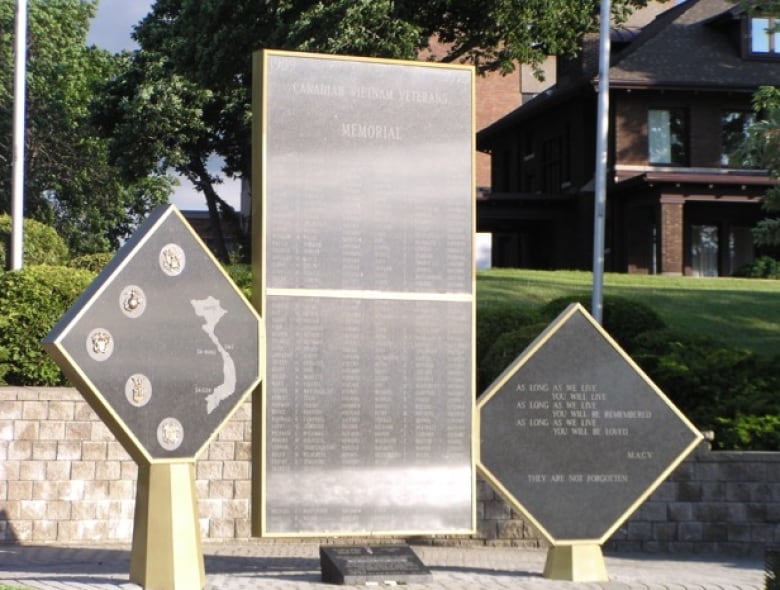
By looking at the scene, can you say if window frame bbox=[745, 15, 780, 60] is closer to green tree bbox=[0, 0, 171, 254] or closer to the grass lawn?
the grass lawn

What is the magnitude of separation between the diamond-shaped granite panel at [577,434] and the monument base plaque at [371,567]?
1120 millimetres

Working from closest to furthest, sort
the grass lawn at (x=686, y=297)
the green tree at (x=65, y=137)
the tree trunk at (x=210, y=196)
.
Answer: the grass lawn at (x=686, y=297), the tree trunk at (x=210, y=196), the green tree at (x=65, y=137)

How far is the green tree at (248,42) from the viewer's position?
35.3m

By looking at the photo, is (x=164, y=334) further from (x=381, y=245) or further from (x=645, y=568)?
(x=645, y=568)

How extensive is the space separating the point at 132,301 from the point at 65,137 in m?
46.0

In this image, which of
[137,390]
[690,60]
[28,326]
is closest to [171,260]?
[137,390]

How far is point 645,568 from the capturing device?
14.2 meters

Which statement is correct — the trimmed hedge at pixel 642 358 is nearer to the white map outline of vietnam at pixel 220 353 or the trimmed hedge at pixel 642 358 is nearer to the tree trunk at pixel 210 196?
the white map outline of vietnam at pixel 220 353

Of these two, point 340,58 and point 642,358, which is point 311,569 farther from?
point 642,358

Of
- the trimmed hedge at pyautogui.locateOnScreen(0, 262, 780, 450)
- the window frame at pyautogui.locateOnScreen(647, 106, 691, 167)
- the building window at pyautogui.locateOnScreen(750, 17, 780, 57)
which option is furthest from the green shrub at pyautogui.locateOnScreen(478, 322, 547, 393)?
the building window at pyautogui.locateOnScreen(750, 17, 780, 57)

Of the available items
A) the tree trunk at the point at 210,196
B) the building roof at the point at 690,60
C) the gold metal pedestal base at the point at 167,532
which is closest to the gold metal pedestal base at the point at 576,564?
the gold metal pedestal base at the point at 167,532

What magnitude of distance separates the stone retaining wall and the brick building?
2539 cm

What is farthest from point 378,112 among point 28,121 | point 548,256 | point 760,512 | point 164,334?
point 28,121

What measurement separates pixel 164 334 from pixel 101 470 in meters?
4.50
